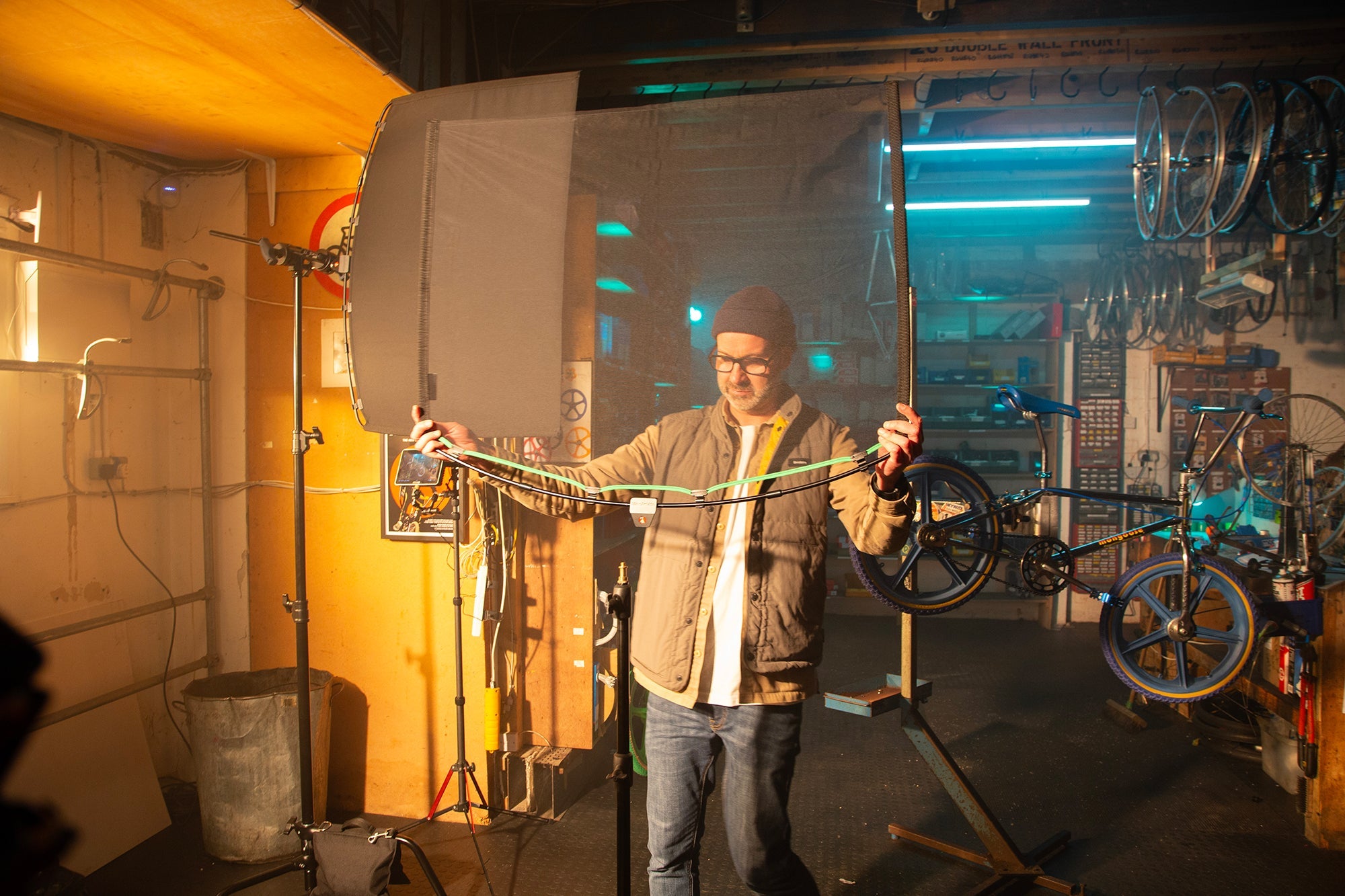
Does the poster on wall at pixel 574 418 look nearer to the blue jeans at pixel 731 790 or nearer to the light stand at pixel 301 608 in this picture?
the blue jeans at pixel 731 790

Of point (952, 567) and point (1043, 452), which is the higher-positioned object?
point (1043, 452)

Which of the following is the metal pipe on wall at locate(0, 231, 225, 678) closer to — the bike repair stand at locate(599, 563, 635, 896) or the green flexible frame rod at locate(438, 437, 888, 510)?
the green flexible frame rod at locate(438, 437, 888, 510)

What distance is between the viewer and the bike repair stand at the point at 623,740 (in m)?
1.55

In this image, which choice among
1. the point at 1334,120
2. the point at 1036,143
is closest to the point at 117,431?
the point at 1036,143

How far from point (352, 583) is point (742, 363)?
224 cm

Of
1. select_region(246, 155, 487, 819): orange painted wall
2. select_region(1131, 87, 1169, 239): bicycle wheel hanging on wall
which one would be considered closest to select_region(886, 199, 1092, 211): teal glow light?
select_region(1131, 87, 1169, 239): bicycle wheel hanging on wall

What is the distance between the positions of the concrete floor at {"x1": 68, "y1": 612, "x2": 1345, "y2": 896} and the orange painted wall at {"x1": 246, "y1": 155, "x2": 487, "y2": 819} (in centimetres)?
25

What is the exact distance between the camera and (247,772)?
2584mm

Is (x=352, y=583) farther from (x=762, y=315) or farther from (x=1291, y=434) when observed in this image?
(x=1291, y=434)

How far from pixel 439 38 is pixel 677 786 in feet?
8.37

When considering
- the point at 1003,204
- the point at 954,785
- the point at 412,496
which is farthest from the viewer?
the point at 1003,204

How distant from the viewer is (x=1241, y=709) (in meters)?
3.75

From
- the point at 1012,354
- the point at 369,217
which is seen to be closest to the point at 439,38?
the point at 369,217

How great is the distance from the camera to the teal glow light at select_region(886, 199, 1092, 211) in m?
5.34
